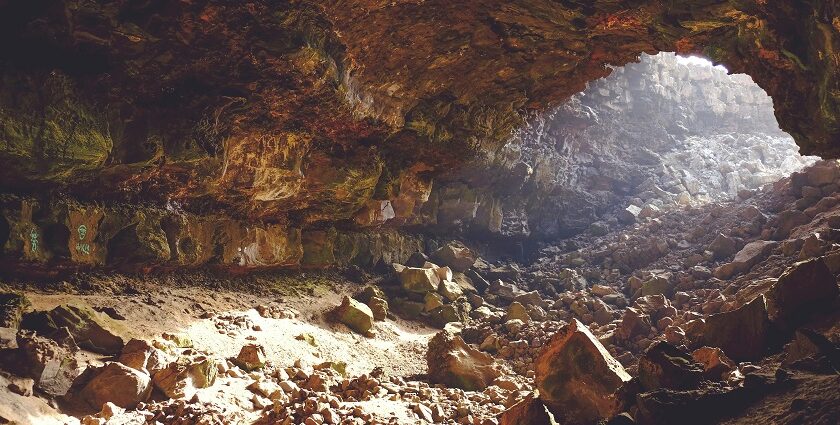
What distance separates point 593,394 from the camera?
16.9 feet

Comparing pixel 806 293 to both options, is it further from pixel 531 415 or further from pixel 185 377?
pixel 185 377

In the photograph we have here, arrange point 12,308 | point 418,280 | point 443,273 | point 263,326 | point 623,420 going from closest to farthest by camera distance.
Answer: point 623,420, point 12,308, point 263,326, point 418,280, point 443,273

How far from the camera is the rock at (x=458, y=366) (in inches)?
301

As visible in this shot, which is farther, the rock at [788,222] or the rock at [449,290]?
the rock at [449,290]

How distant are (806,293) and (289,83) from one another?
6.22 metres

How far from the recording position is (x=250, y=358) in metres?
6.23

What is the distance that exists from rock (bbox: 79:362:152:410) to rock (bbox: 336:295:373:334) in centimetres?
523

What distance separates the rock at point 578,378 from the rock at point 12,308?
519cm

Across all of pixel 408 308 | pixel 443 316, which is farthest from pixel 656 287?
pixel 408 308

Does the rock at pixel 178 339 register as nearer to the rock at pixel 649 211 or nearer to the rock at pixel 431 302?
the rock at pixel 431 302

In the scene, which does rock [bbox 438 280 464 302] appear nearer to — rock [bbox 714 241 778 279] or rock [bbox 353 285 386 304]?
rock [bbox 353 285 386 304]

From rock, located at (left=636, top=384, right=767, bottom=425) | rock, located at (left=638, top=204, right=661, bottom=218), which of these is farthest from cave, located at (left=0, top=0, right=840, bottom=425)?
rock, located at (left=638, top=204, right=661, bottom=218)

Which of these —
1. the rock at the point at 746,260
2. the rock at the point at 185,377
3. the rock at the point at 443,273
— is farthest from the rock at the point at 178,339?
the rock at the point at 746,260

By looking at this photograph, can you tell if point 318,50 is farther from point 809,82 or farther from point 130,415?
point 809,82
